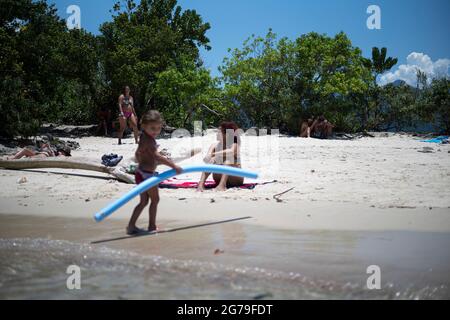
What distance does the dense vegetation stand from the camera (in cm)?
1582

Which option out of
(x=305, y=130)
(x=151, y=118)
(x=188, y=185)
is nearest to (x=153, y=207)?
(x=151, y=118)

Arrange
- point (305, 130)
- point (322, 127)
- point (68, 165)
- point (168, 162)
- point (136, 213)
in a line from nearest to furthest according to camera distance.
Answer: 1. point (168, 162)
2. point (136, 213)
3. point (68, 165)
4. point (305, 130)
5. point (322, 127)

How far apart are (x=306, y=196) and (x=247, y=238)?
2.12 meters

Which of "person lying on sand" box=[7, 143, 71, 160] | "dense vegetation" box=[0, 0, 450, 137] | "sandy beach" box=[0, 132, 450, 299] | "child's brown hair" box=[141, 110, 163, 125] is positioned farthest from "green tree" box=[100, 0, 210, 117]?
"child's brown hair" box=[141, 110, 163, 125]

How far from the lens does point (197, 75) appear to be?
59.2 feet

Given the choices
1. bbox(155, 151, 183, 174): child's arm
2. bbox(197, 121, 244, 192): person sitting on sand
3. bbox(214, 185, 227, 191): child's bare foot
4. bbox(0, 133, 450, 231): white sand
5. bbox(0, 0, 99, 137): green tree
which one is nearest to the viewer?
bbox(155, 151, 183, 174): child's arm

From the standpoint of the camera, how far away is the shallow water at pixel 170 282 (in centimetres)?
281

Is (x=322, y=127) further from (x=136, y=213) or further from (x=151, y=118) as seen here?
(x=136, y=213)

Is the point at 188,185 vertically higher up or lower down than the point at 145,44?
lower down

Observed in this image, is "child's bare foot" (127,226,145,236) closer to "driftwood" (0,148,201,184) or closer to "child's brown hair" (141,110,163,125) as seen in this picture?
"child's brown hair" (141,110,163,125)

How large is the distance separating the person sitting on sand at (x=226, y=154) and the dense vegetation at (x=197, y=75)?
9339 millimetres

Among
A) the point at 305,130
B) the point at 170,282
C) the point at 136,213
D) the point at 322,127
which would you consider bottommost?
the point at 170,282

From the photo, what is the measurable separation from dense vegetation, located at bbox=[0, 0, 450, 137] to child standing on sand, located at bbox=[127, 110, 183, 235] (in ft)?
35.7

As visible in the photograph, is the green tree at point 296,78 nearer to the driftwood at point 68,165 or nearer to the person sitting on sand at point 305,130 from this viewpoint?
the person sitting on sand at point 305,130
